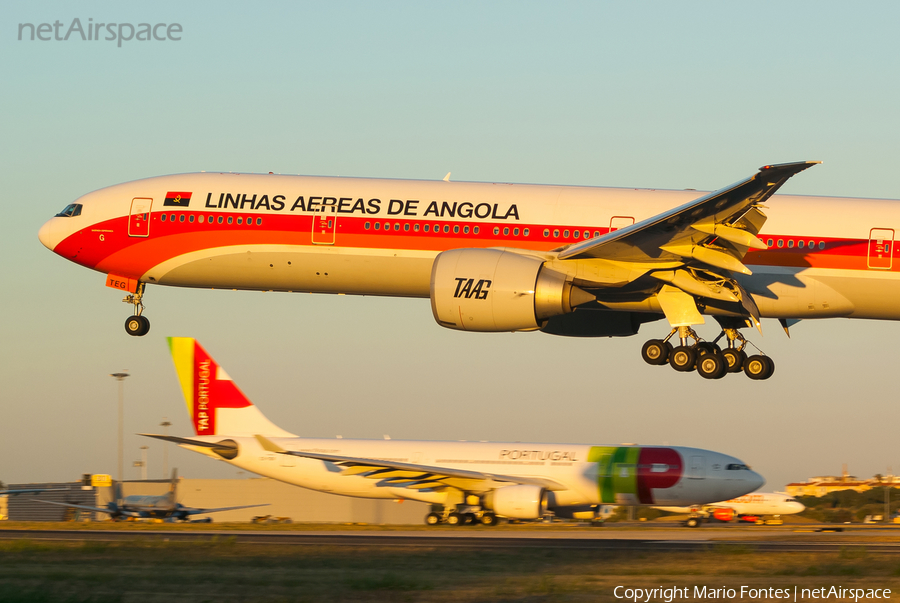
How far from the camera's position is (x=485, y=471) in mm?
41531

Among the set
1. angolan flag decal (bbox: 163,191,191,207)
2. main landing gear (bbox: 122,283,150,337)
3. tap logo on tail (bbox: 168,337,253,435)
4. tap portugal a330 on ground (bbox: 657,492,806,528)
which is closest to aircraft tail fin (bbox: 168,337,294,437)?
tap logo on tail (bbox: 168,337,253,435)

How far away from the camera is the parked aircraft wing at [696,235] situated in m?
23.0

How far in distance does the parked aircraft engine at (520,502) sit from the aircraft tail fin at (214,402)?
12.1 meters

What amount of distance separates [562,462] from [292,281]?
666 inches

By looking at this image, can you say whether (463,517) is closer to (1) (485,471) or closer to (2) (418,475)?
(1) (485,471)

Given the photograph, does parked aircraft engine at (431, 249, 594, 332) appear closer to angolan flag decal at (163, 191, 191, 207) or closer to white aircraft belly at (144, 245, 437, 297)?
white aircraft belly at (144, 245, 437, 297)

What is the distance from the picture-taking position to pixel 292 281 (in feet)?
94.2

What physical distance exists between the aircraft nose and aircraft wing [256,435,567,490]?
1464 cm

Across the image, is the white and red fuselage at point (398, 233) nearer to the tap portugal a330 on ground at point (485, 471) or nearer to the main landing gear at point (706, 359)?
the main landing gear at point (706, 359)

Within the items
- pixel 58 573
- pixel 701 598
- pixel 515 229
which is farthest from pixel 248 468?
pixel 701 598

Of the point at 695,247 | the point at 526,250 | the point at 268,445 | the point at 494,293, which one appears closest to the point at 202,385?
the point at 268,445

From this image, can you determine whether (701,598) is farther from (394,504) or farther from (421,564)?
(394,504)

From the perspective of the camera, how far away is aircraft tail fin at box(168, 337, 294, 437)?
46312 millimetres

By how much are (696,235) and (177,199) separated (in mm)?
14758
